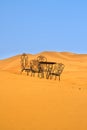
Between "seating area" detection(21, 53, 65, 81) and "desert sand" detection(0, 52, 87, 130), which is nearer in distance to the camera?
"desert sand" detection(0, 52, 87, 130)

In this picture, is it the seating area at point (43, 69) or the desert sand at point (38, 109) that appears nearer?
the desert sand at point (38, 109)

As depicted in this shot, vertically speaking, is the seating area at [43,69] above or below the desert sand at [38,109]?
above

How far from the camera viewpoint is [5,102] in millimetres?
5887

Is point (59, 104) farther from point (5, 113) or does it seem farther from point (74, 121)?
point (5, 113)

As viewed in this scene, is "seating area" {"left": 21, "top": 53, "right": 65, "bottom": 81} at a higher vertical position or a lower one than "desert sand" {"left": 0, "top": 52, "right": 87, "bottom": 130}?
higher

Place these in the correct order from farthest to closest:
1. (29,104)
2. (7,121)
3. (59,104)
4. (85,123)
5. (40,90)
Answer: (40,90) → (59,104) → (29,104) → (85,123) → (7,121)

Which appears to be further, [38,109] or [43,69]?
[43,69]

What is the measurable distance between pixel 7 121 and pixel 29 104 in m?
1.09

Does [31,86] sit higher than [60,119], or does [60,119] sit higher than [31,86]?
[31,86]

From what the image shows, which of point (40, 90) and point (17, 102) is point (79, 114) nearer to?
point (17, 102)

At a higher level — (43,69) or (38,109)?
(43,69)

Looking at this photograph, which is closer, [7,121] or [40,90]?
[7,121]

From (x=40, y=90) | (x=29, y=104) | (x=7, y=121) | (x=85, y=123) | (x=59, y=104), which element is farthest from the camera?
(x=40, y=90)

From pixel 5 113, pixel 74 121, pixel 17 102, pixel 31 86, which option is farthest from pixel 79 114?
pixel 31 86
